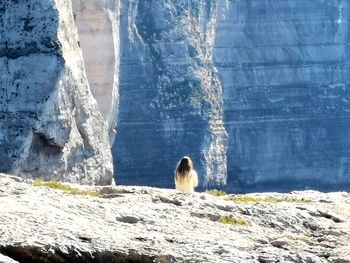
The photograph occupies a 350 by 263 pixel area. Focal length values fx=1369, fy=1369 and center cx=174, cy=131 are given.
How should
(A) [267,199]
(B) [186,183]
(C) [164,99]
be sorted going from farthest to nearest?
(C) [164,99] → (B) [186,183] → (A) [267,199]

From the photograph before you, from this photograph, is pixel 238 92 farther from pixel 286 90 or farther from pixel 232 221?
pixel 232 221

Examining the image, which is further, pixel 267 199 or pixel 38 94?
pixel 38 94

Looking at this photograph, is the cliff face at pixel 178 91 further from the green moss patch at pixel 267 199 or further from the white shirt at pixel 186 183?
the green moss patch at pixel 267 199

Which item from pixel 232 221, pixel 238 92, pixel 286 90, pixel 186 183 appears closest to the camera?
pixel 232 221

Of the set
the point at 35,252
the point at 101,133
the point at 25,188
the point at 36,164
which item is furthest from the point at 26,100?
the point at 35,252

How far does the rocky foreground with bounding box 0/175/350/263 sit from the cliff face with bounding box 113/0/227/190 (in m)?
73.0

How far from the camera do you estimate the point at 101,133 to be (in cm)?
4950

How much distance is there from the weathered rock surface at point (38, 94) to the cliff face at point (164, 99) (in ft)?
144

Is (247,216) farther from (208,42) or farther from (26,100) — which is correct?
(208,42)

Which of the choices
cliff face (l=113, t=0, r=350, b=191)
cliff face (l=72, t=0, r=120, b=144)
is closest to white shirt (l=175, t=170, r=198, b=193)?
cliff face (l=72, t=0, r=120, b=144)

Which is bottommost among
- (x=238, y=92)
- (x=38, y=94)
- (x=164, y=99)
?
(x=164, y=99)

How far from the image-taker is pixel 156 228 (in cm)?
1412

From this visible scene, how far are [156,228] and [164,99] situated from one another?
264ft

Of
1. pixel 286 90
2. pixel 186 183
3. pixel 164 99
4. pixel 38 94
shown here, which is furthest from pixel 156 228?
pixel 286 90
